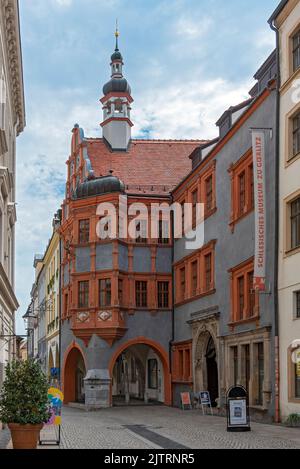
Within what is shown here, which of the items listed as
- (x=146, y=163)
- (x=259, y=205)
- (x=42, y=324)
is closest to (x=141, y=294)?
(x=146, y=163)

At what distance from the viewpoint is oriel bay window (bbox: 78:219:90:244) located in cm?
4453

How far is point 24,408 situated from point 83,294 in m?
26.8

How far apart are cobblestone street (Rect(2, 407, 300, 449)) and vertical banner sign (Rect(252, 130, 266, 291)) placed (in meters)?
5.06

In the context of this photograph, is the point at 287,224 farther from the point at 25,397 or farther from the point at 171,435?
the point at 25,397

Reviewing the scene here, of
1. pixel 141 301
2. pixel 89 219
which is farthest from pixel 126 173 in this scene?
pixel 141 301

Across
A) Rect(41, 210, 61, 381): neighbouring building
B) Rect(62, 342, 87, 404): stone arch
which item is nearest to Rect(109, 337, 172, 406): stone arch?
Rect(62, 342, 87, 404): stone arch

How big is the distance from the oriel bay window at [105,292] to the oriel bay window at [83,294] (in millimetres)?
923

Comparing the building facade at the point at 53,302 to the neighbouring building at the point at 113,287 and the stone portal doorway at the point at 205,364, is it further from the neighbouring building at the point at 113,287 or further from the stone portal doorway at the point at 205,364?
the stone portal doorway at the point at 205,364

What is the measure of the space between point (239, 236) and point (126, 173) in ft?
57.3

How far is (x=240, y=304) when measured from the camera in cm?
3219

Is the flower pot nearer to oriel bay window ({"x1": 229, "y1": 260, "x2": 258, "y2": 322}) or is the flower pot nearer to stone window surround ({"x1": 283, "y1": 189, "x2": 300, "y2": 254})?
stone window surround ({"x1": 283, "y1": 189, "x2": 300, "y2": 254})

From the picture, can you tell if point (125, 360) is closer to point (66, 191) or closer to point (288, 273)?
point (66, 191)

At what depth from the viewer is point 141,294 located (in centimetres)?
4459
